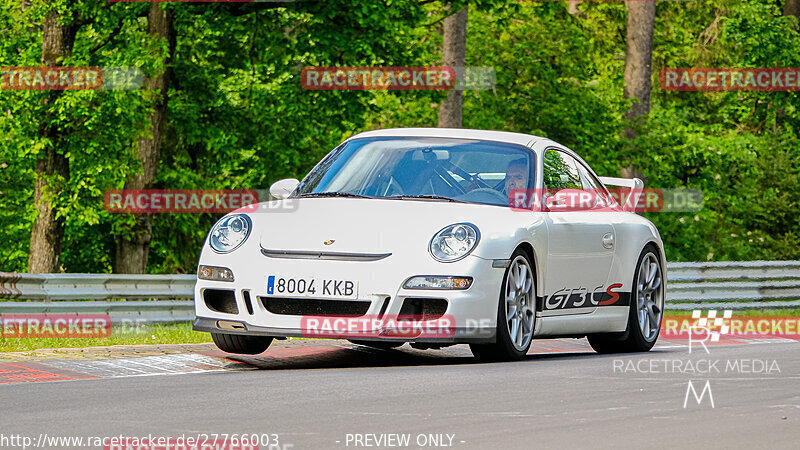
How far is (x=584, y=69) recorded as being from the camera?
35.0 m

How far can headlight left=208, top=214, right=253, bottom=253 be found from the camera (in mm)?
9688

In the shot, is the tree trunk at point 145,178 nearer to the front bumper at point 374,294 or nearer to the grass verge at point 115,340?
the grass verge at point 115,340

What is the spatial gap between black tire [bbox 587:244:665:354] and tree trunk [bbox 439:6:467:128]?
18.5 metres

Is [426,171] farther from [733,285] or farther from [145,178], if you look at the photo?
[145,178]

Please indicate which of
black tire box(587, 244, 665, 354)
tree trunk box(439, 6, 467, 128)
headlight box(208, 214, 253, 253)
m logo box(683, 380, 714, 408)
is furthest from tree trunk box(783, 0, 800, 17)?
m logo box(683, 380, 714, 408)

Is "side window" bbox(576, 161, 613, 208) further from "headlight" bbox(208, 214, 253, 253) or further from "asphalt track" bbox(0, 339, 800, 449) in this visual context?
"headlight" bbox(208, 214, 253, 253)

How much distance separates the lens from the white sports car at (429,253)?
365 inches

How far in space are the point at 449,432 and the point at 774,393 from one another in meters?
2.74

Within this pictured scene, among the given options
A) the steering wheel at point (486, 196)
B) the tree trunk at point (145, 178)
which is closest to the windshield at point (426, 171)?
the steering wheel at point (486, 196)

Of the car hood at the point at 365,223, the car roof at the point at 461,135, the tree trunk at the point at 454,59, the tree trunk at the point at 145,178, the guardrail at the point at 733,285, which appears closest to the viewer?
the car hood at the point at 365,223

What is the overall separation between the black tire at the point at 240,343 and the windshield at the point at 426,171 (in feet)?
3.63

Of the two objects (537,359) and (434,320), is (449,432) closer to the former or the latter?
(434,320)

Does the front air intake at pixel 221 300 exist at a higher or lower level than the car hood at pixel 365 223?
lower

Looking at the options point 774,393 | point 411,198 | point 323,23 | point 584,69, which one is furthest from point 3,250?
point 774,393
